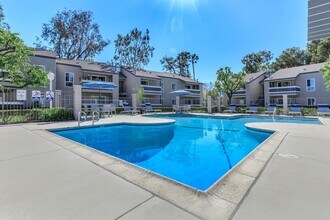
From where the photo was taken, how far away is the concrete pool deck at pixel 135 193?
219 centimetres

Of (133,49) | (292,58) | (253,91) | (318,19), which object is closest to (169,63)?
(133,49)

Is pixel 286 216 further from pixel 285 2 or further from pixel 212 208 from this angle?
pixel 285 2

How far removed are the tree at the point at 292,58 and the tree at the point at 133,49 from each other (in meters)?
32.4

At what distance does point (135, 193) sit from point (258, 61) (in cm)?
5508

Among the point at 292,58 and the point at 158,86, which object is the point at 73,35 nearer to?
the point at 158,86

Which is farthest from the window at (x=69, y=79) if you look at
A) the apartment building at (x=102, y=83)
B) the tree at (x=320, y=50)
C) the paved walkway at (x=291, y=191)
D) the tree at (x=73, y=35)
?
the tree at (x=320, y=50)

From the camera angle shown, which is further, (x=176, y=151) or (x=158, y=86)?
(x=158, y=86)

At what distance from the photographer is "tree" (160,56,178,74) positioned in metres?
51.3

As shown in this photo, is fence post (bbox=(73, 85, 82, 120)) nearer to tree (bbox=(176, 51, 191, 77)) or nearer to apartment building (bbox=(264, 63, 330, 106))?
apartment building (bbox=(264, 63, 330, 106))

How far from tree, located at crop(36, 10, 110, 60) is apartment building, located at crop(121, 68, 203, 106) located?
10.7 metres

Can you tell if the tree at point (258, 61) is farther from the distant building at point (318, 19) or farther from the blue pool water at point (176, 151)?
the distant building at point (318, 19)

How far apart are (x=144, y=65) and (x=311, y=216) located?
4256cm

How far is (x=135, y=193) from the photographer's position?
8.74 ft

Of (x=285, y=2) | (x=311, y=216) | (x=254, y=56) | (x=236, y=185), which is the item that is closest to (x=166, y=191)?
(x=236, y=185)
